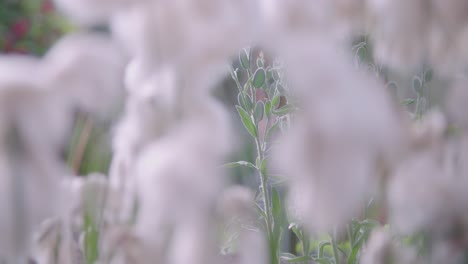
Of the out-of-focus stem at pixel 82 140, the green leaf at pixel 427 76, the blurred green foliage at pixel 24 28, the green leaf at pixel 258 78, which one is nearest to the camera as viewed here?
the out-of-focus stem at pixel 82 140

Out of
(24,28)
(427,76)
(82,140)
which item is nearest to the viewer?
(82,140)

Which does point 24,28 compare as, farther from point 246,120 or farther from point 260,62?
point 246,120

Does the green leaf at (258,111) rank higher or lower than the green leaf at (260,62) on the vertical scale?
lower

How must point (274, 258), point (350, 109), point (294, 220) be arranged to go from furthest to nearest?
point (294, 220), point (274, 258), point (350, 109)

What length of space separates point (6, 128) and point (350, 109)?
0.20 metres

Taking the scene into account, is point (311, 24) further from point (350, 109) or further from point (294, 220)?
point (294, 220)

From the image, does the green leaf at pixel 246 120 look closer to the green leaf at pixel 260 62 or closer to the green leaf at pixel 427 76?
the green leaf at pixel 260 62

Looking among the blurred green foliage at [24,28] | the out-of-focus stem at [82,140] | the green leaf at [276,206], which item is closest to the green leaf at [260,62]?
the green leaf at [276,206]

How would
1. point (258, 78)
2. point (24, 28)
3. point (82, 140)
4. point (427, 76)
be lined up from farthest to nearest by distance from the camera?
point (24, 28) → point (258, 78) → point (427, 76) → point (82, 140)

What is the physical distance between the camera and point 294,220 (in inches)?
32.0

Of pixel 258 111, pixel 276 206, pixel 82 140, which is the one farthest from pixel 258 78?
pixel 82 140

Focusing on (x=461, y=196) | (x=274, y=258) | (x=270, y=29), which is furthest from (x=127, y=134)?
(x=274, y=258)

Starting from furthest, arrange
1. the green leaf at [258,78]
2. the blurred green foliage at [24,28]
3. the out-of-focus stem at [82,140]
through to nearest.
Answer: the blurred green foliage at [24,28] → the green leaf at [258,78] → the out-of-focus stem at [82,140]

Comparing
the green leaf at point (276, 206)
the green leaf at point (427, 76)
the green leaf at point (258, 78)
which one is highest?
the green leaf at point (427, 76)
